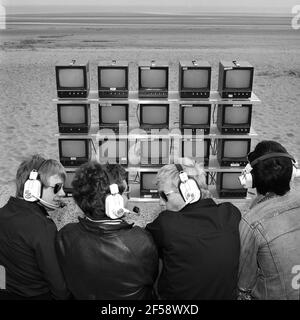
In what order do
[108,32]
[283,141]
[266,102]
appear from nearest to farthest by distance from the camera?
1. [283,141]
2. [266,102]
3. [108,32]

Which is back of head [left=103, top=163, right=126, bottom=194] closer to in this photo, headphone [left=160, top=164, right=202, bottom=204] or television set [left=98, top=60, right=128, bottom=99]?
headphone [left=160, top=164, right=202, bottom=204]

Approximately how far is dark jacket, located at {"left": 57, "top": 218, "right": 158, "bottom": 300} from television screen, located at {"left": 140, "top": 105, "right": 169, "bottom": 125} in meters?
3.73

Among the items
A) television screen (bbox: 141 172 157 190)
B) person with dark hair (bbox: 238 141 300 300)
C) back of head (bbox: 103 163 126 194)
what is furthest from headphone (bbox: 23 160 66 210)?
television screen (bbox: 141 172 157 190)

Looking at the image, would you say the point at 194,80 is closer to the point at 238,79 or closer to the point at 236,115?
the point at 238,79

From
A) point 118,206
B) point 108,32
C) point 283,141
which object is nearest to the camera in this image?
point 118,206

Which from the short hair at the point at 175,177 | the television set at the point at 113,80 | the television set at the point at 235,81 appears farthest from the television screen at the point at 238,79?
the short hair at the point at 175,177

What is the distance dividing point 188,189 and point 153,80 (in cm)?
357

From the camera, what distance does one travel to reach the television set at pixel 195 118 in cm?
648

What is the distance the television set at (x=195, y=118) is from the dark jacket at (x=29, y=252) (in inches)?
146

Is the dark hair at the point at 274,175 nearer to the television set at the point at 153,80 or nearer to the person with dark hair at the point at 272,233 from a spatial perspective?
the person with dark hair at the point at 272,233

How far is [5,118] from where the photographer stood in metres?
10.3
